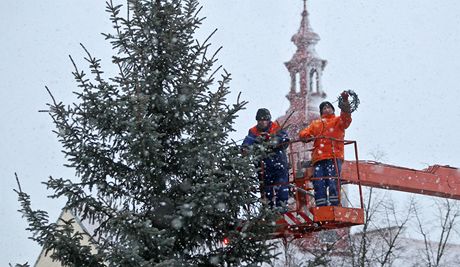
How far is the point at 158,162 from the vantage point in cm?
952

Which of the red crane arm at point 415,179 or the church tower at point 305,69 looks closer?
the red crane arm at point 415,179

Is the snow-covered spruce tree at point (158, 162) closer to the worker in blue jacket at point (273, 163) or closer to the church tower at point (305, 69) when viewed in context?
the worker in blue jacket at point (273, 163)

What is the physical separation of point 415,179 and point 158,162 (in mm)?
8145

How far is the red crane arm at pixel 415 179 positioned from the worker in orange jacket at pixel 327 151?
443 centimetres

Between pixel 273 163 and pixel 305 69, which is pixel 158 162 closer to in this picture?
pixel 273 163

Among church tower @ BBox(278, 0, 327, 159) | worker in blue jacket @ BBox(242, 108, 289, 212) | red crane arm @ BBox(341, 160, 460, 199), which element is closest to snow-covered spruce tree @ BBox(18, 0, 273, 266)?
worker in blue jacket @ BBox(242, 108, 289, 212)

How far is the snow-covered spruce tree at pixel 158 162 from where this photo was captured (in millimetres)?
9242

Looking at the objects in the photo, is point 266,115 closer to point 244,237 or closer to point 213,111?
point 213,111

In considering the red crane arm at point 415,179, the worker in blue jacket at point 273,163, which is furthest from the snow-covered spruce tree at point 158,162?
the red crane arm at point 415,179

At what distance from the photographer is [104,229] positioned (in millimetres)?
9562

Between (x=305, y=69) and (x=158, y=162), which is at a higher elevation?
(x=305, y=69)

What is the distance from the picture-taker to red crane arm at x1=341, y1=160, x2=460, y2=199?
1577 cm

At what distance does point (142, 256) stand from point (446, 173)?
902 cm

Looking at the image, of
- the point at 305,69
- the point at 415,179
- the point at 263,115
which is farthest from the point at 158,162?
the point at 305,69
